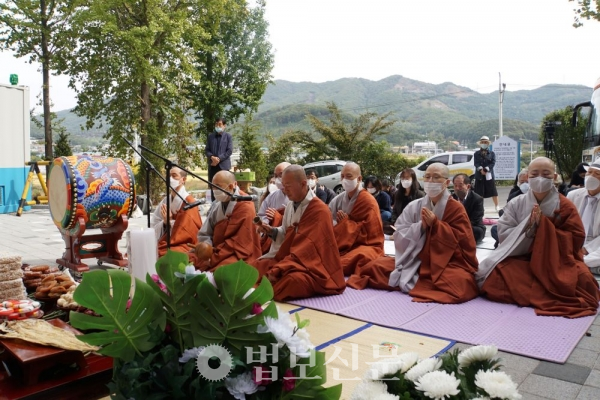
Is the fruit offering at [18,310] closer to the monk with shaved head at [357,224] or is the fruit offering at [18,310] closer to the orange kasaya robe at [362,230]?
the monk with shaved head at [357,224]

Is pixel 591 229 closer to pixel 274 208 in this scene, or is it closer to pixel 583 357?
pixel 583 357

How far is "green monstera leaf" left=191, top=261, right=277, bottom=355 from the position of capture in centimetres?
157

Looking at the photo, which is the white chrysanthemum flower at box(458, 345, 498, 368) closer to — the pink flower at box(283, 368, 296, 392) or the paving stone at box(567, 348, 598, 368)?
the pink flower at box(283, 368, 296, 392)

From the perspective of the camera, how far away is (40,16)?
Answer: 15.8 meters

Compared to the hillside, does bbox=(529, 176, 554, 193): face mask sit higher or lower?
lower

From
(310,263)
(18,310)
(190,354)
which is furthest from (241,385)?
(310,263)

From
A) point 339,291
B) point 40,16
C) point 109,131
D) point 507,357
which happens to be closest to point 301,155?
point 109,131

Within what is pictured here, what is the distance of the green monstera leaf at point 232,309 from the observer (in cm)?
157

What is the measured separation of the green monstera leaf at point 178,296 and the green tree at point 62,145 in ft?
56.2

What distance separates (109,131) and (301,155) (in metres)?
9.94

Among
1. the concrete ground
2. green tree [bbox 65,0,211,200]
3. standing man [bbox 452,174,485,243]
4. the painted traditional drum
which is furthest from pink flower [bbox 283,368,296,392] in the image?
green tree [bbox 65,0,211,200]

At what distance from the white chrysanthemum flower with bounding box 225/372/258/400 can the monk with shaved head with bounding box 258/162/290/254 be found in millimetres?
5112

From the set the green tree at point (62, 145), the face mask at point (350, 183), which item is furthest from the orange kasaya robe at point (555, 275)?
the green tree at point (62, 145)

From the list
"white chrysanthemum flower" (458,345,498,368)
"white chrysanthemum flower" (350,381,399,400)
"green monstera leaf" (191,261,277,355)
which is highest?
"green monstera leaf" (191,261,277,355)
